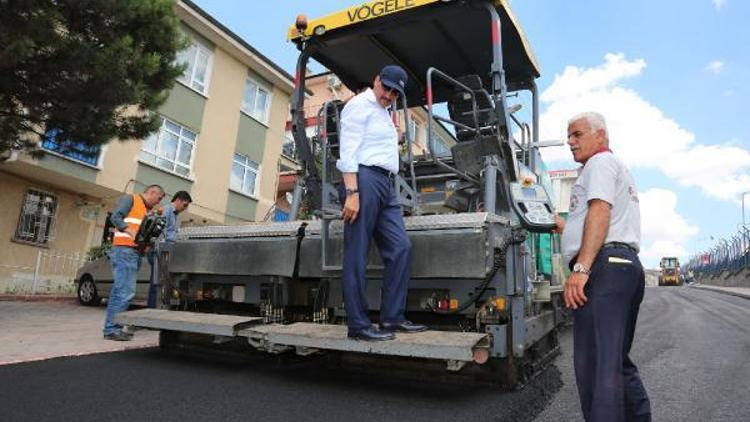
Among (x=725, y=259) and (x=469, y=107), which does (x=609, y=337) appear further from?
(x=725, y=259)

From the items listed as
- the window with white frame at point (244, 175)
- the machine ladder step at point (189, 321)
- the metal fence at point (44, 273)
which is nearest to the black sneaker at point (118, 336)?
the machine ladder step at point (189, 321)

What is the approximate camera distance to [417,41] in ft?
17.4

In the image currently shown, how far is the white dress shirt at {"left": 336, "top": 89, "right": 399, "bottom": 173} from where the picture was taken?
371 centimetres

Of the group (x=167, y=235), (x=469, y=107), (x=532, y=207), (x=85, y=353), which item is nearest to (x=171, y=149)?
(x=167, y=235)

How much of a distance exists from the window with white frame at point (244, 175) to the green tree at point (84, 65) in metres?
10.7

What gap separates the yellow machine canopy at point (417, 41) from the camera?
15.3ft

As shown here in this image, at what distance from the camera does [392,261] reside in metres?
3.62

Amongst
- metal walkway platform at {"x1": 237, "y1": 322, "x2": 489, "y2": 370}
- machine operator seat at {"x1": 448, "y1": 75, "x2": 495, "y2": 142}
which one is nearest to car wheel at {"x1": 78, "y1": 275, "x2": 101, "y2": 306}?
metal walkway platform at {"x1": 237, "y1": 322, "x2": 489, "y2": 370}

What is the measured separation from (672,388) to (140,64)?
7425mm

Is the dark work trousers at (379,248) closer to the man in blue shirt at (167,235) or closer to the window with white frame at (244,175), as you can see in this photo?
the man in blue shirt at (167,235)

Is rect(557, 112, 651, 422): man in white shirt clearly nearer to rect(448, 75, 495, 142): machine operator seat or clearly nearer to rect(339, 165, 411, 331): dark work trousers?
rect(339, 165, 411, 331): dark work trousers

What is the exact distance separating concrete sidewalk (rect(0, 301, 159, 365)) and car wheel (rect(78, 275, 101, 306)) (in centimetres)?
72

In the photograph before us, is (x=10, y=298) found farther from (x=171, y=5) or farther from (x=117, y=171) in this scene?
(x=171, y=5)

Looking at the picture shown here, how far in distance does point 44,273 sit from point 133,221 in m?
9.56
